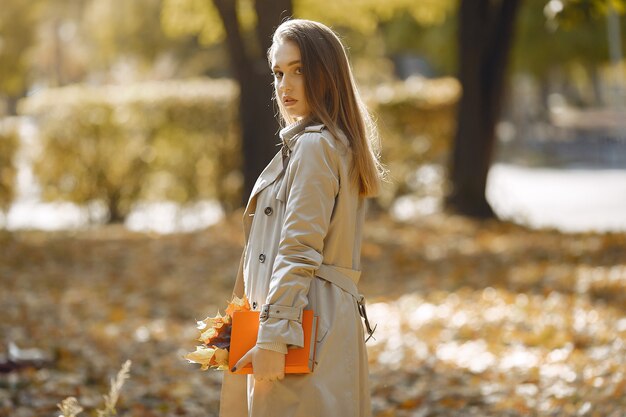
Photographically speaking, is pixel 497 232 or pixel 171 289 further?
pixel 497 232

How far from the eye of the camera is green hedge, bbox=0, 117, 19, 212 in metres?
14.2

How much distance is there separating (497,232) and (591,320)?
559cm

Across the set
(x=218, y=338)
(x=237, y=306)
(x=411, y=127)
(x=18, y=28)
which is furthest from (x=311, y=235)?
(x=18, y=28)

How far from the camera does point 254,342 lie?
131 inches

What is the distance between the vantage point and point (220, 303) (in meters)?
9.68

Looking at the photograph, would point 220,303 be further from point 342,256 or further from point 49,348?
point 342,256

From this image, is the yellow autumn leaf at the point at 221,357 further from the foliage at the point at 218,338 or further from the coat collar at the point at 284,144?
the coat collar at the point at 284,144

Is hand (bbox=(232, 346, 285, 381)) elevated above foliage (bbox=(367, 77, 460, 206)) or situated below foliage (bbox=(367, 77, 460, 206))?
below

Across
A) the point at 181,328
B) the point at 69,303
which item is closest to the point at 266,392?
the point at 181,328

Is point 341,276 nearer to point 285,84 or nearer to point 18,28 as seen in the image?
point 285,84

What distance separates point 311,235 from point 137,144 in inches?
483

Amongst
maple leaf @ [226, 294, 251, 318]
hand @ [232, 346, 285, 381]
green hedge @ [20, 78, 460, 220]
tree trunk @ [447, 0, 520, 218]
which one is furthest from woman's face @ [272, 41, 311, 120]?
tree trunk @ [447, 0, 520, 218]

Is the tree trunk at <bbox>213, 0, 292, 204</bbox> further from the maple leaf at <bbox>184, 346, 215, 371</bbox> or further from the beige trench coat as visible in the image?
the maple leaf at <bbox>184, 346, 215, 371</bbox>

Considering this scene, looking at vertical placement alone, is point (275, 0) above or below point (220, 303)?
above
